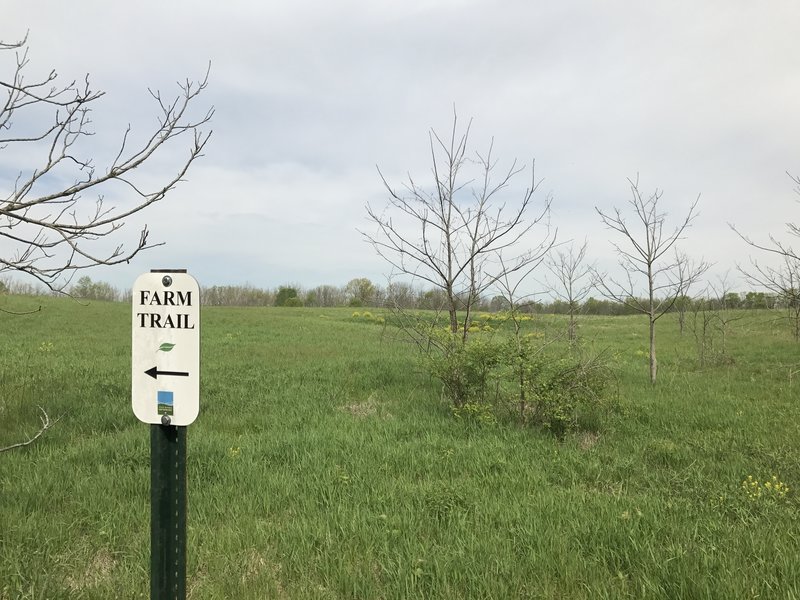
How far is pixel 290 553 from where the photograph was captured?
3.07m

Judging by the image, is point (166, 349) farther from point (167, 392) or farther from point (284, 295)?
point (284, 295)

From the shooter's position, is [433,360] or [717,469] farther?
[433,360]

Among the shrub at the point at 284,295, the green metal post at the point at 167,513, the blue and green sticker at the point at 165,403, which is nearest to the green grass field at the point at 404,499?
the green metal post at the point at 167,513

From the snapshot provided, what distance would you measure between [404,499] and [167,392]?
258 centimetres

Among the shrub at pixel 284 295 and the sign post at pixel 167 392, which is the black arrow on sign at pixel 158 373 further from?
the shrub at pixel 284 295

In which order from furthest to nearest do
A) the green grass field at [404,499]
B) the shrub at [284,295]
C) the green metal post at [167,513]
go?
the shrub at [284,295], the green grass field at [404,499], the green metal post at [167,513]

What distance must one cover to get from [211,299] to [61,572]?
65.4 meters

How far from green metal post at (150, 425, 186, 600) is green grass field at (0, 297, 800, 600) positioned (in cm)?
104

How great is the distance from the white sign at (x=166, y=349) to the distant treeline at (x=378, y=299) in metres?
1.93

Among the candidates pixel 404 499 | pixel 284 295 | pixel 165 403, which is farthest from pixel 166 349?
pixel 284 295

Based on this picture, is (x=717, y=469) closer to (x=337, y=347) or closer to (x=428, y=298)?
(x=428, y=298)

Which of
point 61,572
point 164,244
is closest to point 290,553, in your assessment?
point 61,572

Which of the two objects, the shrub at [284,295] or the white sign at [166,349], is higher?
the shrub at [284,295]

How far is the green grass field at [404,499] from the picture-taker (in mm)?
2748
